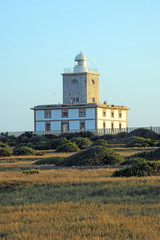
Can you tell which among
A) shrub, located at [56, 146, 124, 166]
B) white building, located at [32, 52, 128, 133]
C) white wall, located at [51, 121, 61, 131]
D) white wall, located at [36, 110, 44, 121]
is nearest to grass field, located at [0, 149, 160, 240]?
shrub, located at [56, 146, 124, 166]

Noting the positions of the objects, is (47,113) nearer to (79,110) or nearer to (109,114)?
(79,110)

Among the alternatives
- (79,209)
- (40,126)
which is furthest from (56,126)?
(79,209)

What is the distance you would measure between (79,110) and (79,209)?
77756mm

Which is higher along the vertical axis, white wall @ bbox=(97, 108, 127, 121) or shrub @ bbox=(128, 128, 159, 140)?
white wall @ bbox=(97, 108, 127, 121)

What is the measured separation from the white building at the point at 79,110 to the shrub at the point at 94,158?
5870cm

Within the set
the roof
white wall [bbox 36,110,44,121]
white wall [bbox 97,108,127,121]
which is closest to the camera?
the roof

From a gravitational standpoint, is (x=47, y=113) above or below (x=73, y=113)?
above

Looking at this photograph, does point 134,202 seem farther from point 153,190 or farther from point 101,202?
point 153,190

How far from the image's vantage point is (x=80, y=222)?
10.0 m

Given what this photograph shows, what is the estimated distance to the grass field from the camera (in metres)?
9.16

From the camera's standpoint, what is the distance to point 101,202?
12.2 meters

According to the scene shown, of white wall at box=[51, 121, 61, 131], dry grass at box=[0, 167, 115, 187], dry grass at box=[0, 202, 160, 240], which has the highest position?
white wall at box=[51, 121, 61, 131]

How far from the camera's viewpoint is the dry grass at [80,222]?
8.97 metres

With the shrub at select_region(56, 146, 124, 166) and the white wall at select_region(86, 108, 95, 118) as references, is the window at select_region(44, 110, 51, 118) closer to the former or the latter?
the white wall at select_region(86, 108, 95, 118)
